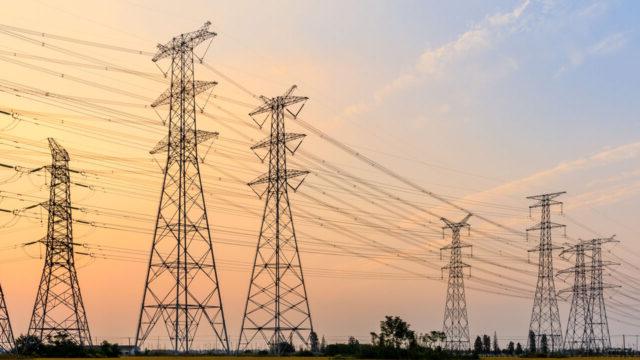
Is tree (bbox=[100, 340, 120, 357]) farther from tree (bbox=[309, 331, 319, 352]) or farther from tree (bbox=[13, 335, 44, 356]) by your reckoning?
tree (bbox=[309, 331, 319, 352])

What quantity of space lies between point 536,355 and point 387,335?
146 ft

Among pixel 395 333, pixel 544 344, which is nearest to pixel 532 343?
pixel 544 344

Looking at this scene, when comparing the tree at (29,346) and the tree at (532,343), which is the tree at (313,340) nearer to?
the tree at (29,346)

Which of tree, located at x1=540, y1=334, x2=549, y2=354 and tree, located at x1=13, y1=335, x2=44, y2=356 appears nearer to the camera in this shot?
tree, located at x1=13, y1=335, x2=44, y2=356

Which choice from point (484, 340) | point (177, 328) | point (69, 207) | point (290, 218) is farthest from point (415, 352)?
point (484, 340)

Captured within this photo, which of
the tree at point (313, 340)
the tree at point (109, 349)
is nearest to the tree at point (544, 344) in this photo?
the tree at point (313, 340)

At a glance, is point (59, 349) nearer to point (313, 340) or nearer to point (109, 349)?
point (109, 349)

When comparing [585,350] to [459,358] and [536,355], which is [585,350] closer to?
[536,355]

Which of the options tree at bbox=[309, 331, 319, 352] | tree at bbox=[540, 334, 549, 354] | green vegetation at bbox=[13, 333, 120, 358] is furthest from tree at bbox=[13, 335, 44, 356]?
tree at bbox=[540, 334, 549, 354]

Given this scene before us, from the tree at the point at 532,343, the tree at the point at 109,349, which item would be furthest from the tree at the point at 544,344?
the tree at the point at 109,349

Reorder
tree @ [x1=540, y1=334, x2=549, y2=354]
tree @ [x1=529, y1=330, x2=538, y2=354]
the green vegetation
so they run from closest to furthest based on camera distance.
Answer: the green vegetation → tree @ [x1=540, y1=334, x2=549, y2=354] → tree @ [x1=529, y1=330, x2=538, y2=354]

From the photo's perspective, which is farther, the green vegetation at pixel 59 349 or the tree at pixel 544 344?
the tree at pixel 544 344

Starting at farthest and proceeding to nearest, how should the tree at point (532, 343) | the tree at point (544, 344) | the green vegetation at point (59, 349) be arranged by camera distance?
the tree at point (532, 343), the tree at point (544, 344), the green vegetation at point (59, 349)

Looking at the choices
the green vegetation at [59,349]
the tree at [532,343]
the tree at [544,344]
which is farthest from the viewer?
the tree at [532,343]
